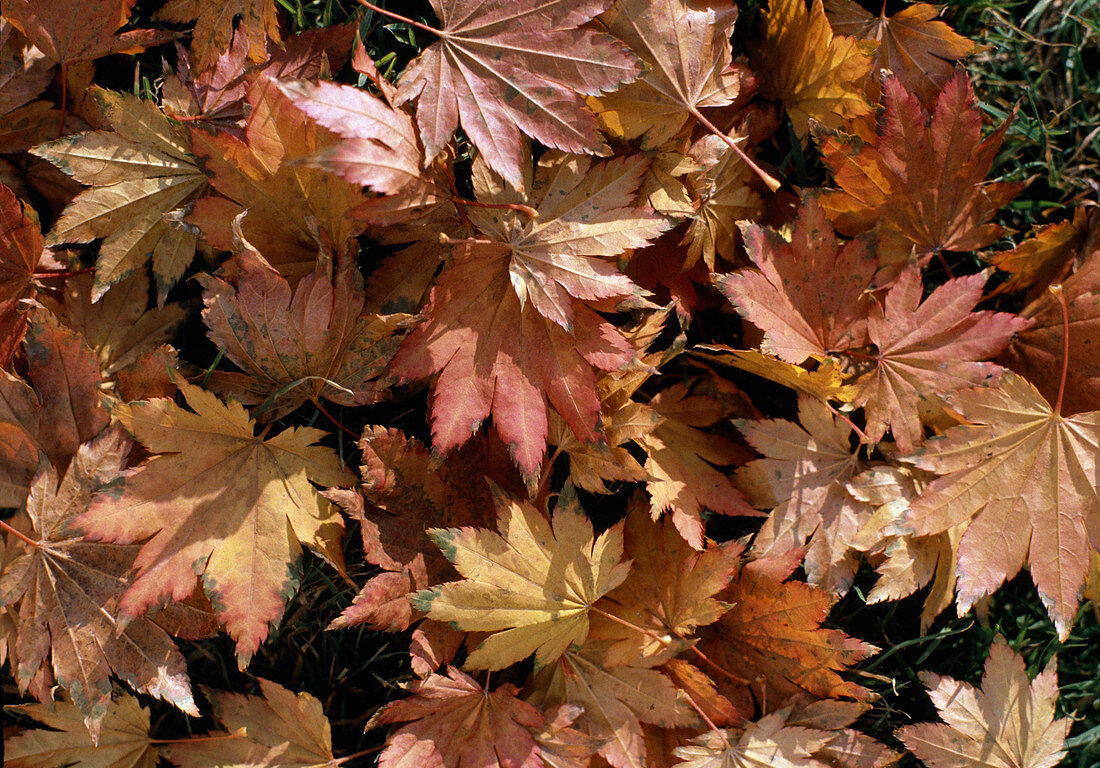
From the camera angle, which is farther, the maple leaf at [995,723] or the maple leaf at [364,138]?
the maple leaf at [995,723]

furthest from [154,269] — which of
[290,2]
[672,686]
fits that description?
[672,686]

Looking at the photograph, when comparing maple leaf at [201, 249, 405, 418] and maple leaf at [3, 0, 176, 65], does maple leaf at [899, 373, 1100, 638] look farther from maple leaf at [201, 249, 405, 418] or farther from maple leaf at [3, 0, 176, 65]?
maple leaf at [3, 0, 176, 65]

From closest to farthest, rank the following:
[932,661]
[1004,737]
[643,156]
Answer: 1. [643,156]
2. [1004,737]
3. [932,661]

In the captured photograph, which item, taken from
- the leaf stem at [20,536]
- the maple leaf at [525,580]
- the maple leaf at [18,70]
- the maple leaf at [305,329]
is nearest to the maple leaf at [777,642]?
the maple leaf at [525,580]

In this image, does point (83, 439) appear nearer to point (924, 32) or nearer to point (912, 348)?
point (912, 348)

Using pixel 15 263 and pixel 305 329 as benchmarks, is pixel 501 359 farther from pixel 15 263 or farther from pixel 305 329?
pixel 15 263

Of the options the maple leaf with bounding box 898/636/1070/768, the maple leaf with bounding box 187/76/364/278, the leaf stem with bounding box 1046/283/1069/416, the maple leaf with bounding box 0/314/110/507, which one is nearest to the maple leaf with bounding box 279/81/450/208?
the maple leaf with bounding box 187/76/364/278

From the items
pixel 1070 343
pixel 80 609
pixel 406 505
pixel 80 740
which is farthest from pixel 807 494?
pixel 80 740

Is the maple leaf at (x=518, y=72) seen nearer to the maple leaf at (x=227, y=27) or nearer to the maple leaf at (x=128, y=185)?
the maple leaf at (x=227, y=27)
